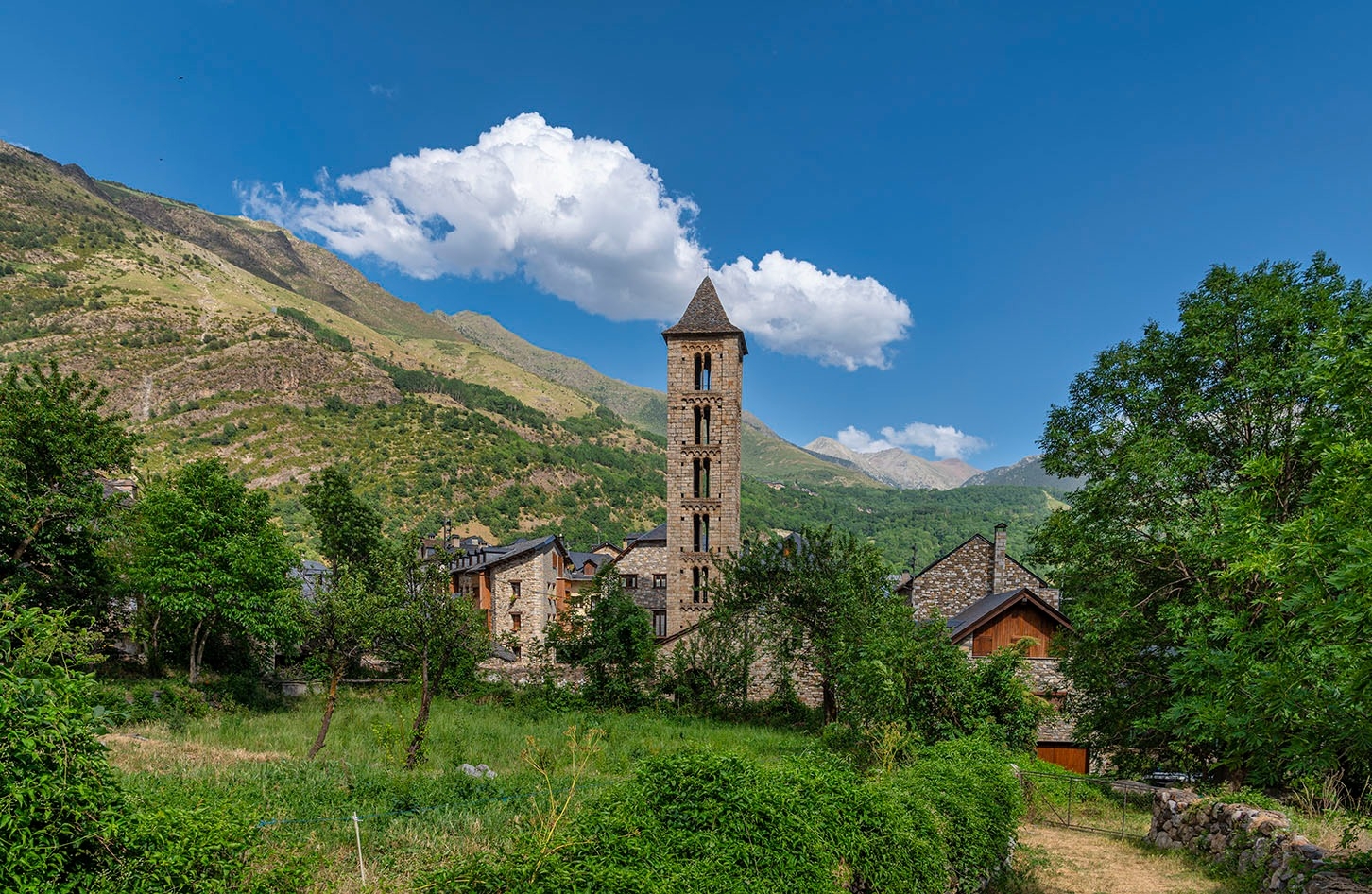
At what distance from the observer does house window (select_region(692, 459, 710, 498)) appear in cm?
3075

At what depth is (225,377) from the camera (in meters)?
93.0

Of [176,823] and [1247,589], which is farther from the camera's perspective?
[1247,589]

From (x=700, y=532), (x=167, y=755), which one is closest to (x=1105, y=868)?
(x=167, y=755)

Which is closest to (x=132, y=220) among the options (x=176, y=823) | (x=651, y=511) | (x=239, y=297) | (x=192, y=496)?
(x=239, y=297)

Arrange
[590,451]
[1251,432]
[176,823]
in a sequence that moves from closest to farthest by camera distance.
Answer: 1. [176,823]
2. [1251,432]
3. [590,451]

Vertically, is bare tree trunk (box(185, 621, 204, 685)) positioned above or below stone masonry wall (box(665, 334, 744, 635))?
below

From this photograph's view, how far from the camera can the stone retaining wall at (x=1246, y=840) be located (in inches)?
304

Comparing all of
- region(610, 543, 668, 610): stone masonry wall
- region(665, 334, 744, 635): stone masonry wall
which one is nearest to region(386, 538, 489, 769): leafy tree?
region(665, 334, 744, 635): stone masonry wall

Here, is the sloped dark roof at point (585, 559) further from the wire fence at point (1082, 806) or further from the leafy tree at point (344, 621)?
the wire fence at point (1082, 806)

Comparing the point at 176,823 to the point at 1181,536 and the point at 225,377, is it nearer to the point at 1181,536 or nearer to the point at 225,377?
the point at 1181,536

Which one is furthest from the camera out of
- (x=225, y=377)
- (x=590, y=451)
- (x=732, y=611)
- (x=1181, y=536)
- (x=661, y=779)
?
(x=590, y=451)

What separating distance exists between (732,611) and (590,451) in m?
112

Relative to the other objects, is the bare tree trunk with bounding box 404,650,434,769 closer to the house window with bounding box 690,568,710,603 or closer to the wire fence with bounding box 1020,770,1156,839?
the wire fence with bounding box 1020,770,1156,839

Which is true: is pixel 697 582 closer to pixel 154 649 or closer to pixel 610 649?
pixel 610 649
